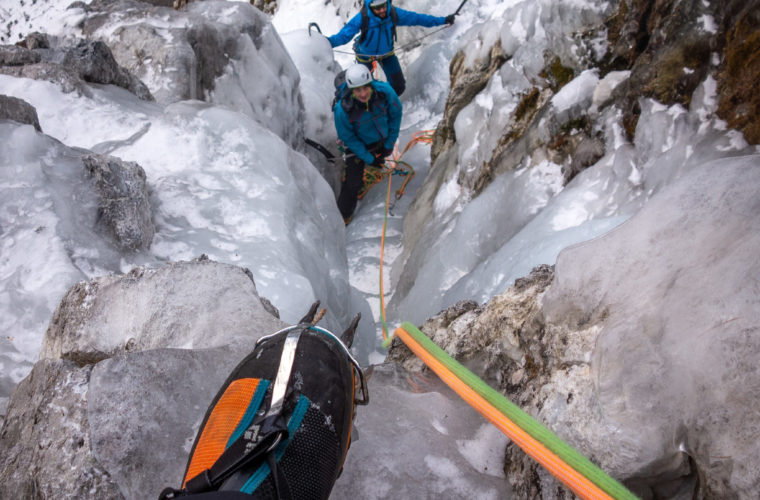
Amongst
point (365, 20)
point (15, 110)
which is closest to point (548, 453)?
point (15, 110)

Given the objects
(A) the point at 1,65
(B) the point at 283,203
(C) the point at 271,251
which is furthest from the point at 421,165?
(A) the point at 1,65

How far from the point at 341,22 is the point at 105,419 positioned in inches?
330

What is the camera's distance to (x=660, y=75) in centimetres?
235

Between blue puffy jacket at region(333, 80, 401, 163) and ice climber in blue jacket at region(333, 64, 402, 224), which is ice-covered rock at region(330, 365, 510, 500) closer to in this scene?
ice climber in blue jacket at region(333, 64, 402, 224)

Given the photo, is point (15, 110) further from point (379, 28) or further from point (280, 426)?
point (379, 28)

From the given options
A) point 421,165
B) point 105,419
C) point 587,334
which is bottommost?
point 421,165

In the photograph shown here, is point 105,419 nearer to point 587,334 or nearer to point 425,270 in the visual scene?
point 587,334

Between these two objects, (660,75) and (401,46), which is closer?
(660,75)

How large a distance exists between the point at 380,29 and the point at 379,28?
19 millimetres

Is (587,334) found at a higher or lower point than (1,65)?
higher

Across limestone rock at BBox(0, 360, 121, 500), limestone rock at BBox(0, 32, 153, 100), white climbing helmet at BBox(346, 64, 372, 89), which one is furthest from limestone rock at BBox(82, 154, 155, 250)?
white climbing helmet at BBox(346, 64, 372, 89)

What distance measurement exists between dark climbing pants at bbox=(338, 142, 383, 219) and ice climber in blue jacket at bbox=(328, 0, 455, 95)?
1.63 m

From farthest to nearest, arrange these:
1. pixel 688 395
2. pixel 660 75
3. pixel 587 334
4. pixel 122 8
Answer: pixel 122 8 < pixel 660 75 < pixel 587 334 < pixel 688 395

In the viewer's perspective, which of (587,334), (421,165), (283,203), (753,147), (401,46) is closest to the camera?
(587,334)
